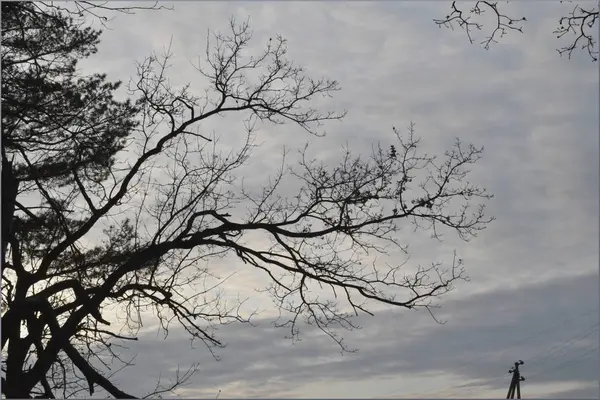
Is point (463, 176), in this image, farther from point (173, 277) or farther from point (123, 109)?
point (123, 109)

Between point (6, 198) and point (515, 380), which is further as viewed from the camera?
point (515, 380)

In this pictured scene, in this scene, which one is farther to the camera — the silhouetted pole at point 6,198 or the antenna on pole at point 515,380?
the antenna on pole at point 515,380

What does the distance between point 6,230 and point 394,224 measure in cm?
308

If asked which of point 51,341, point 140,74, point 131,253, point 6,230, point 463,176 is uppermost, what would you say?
point 140,74

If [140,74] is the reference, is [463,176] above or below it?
below

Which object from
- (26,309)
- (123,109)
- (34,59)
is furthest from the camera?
(123,109)

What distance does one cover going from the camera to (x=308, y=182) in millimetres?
6141

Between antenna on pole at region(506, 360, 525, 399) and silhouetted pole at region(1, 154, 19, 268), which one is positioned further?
antenna on pole at region(506, 360, 525, 399)

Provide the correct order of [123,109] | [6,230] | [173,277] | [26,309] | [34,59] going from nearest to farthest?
[6,230] < [26,309] < [34,59] < [173,277] < [123,109]

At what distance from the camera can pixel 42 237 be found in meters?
5.98

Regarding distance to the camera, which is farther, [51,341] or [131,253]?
[131,253]

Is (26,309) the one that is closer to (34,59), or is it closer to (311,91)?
(34,59)

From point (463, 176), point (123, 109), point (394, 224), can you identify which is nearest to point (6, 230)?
point (123, 109)

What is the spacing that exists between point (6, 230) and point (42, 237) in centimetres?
205
